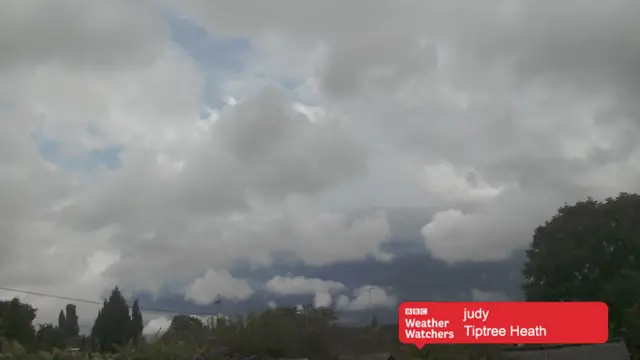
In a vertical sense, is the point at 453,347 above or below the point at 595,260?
below

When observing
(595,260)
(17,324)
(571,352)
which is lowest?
(571,352)

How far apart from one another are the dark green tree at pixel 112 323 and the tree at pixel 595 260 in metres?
22.4

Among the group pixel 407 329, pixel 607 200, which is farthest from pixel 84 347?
pixel 607 200

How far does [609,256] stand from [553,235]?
11.1 ft

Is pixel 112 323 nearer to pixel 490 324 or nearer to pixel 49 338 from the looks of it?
pixel 49 338

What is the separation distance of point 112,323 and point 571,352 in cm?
1949

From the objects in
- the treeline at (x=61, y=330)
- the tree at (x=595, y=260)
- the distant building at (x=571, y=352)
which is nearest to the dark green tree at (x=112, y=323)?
the treeline at (x=61, y=330)

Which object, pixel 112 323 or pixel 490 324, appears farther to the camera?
pixel 112 323

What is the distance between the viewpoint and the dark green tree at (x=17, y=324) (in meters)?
23.5

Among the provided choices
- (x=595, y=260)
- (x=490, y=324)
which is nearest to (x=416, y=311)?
(x=490, y=324)

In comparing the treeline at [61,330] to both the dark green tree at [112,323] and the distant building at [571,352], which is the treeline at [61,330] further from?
the distant building at [571,352]

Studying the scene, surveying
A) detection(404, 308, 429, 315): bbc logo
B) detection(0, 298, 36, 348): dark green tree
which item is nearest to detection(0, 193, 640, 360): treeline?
detection(0, 298, 36, 348): dark green tree

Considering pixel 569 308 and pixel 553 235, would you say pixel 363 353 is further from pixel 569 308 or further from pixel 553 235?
pixel 553 235

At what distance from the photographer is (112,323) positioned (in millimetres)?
33000
